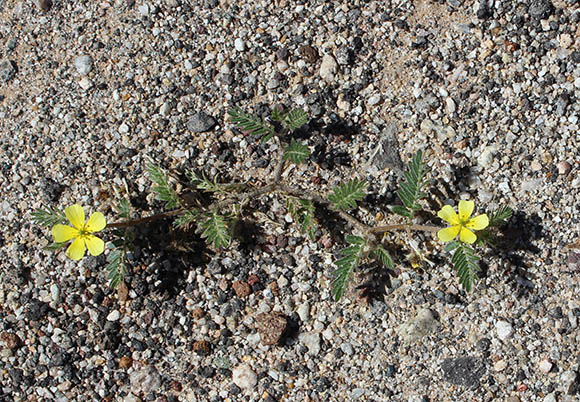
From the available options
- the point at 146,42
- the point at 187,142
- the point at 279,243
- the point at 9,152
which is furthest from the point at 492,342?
the point at 9,152

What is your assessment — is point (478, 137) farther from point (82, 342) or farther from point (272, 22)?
point (82, 342)

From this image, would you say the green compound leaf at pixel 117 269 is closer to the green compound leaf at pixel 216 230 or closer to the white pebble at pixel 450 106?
the green compound leaf at pixel 216 230

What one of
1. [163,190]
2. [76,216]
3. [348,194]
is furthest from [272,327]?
[76,216]

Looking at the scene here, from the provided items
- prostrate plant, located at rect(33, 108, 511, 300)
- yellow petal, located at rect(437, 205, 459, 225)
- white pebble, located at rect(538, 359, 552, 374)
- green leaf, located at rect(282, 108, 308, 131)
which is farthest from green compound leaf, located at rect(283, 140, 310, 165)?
white pebble, located at rect(538, 359, 552, 374)

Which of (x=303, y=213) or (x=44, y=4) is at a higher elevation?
(x=44, y=4)

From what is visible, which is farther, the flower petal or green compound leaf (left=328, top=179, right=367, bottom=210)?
green compound leaf (left=328, top=179, right=367, bottom=210)

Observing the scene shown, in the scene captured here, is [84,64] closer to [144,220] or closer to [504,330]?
[144,220]

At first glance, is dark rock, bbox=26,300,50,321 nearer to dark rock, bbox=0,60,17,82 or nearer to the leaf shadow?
dark rock, bbox=0,60,17,82
